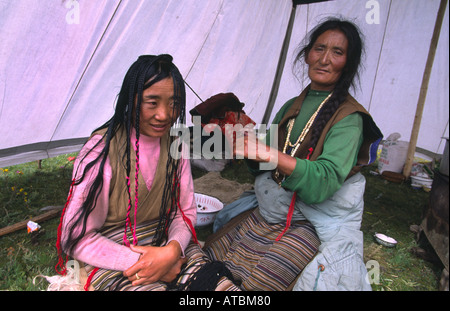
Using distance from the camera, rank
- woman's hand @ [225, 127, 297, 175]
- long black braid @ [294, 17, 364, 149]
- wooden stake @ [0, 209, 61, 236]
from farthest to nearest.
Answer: wooden stake @ [0, 209, 61, 236] → long black braid @ [294, 17, 364, 149] → woman's hand @ [225, 127, 297, 175]

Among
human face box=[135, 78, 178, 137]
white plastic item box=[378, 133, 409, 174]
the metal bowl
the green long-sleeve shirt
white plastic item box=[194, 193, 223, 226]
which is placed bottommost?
the metal bowl

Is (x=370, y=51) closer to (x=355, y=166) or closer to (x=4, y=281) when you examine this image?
(x=355, y=166)

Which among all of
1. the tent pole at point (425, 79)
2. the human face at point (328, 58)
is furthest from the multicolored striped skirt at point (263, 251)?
the tent pole at point (425, 79)

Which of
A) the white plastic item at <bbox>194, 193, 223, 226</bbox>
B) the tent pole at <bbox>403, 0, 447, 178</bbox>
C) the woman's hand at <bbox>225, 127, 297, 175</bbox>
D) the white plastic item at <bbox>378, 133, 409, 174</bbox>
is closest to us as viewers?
the woman's hand at <bbox>225, 127, 297, 175</bbox>

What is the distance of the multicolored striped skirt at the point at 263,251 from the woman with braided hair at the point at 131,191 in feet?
1.31

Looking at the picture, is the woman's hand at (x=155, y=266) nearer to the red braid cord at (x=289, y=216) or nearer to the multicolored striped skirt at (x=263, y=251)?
the multicolored striped skirt at (x=263, y=251)

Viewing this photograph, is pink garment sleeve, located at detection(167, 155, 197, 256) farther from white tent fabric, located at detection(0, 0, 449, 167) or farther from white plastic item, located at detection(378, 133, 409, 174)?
white plastic item, located at detection(378, 133, 409, 174)

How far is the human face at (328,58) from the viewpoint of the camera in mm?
1584

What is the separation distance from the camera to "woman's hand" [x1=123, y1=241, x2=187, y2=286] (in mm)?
1158

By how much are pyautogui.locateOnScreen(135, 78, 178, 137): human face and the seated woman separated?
15.0 inches

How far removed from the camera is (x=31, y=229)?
209 cm

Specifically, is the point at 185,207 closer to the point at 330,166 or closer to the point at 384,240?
the point at 330,166

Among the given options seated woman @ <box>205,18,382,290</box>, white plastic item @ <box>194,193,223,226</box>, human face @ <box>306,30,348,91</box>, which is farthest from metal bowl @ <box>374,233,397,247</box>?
human face @ <box>306,30,348,91</box>

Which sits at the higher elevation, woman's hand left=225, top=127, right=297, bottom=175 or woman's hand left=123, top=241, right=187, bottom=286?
woman's hand left=225, top=127, right=297, bottom=175
